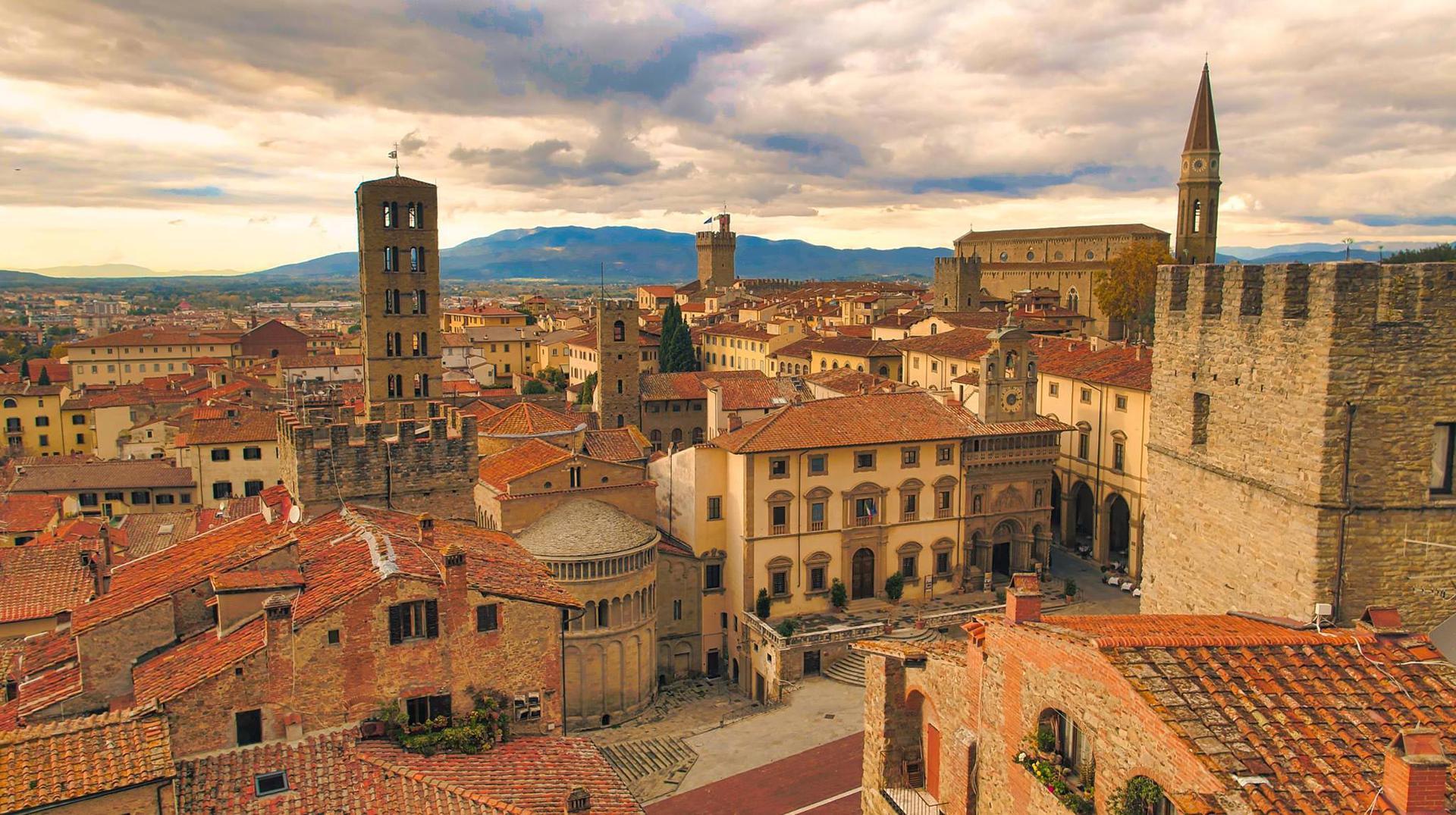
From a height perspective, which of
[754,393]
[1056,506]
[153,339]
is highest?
[153,339]

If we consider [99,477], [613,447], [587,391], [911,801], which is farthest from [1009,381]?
[99,477]

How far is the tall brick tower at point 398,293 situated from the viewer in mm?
53312

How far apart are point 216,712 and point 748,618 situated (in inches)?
1118

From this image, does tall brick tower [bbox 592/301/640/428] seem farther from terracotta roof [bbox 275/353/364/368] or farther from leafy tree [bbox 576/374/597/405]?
terracotta roof [bbox 275/353/364/368]

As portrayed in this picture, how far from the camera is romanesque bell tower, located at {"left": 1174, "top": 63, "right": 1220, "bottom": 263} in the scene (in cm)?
9456

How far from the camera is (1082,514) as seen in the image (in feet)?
187

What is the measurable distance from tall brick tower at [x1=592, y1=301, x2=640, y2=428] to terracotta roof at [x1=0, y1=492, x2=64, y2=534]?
112 feet

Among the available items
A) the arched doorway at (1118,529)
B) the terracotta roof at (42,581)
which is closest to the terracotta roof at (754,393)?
the arched doorway at (1118,529)

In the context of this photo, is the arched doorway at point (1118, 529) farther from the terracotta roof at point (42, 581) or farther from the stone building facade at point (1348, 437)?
the terracotta roof at point (42, 581)

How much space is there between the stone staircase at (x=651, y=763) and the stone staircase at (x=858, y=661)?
294 inches

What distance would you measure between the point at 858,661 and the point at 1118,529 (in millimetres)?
20627

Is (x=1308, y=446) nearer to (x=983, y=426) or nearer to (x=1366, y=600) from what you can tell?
(x=1366, y=600)

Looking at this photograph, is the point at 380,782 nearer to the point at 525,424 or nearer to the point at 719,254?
the point at 525,424

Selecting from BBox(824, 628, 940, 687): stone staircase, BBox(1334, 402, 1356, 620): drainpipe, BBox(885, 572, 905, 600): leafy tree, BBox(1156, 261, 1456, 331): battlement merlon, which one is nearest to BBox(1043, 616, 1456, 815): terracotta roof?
BBox(1334, 402, 1356, 620): drainpipe
